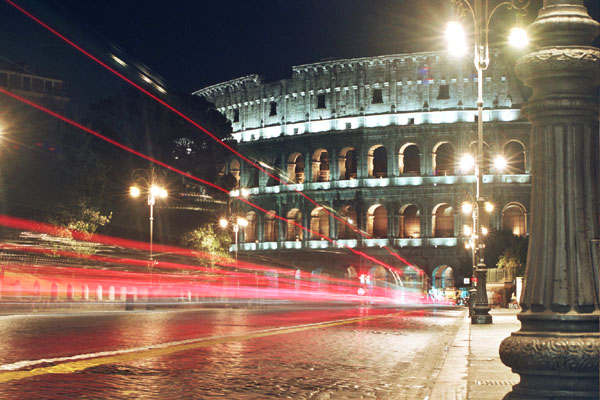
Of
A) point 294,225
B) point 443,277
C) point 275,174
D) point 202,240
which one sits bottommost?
point 443,277

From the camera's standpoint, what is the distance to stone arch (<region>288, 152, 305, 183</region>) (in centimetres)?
6569

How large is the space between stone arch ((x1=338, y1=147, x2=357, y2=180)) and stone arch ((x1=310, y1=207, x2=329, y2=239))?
3322 millimetres

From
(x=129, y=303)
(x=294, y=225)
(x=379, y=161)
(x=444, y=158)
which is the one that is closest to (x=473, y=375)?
(x=129, y=303)

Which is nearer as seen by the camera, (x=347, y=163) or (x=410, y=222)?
(x=410, y=222)

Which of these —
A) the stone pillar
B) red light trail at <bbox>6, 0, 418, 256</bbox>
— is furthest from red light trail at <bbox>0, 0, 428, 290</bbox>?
the stone pillar

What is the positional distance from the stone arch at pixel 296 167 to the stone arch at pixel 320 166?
141 cm

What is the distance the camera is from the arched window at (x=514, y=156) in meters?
60.8

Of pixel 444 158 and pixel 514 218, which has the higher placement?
pixel 444 158

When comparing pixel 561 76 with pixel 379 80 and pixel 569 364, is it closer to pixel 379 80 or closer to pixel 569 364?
pixel 569 364

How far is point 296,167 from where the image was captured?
220ft

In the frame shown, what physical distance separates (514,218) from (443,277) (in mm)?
7117

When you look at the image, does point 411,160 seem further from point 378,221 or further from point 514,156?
point 514,156

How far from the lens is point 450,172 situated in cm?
6128

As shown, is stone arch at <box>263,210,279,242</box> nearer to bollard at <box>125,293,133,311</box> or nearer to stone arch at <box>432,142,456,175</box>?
stone arch at <box>432,142,456,175</box>
